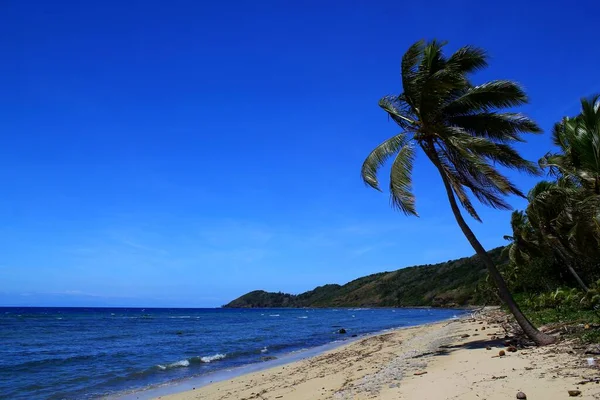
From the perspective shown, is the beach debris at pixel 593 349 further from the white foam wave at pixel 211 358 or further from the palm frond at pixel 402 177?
the white foam wave at pixel 211 358

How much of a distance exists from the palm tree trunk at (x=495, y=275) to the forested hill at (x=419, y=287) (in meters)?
74.9

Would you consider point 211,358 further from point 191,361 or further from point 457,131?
point 457,131

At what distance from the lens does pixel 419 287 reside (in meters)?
128

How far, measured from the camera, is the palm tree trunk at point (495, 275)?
11.2 metres

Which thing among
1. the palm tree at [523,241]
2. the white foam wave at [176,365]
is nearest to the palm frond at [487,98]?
the white foam wave at [176,365]

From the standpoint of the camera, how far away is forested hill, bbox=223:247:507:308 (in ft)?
327

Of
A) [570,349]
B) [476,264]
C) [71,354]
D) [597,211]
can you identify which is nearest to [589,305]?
[597,211]

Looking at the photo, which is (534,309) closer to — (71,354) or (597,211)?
(597,211)

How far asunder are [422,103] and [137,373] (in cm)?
1533

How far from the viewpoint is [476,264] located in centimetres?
11569

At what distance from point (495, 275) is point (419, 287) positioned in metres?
122

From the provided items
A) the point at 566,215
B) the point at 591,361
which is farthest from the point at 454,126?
the point at 566,215

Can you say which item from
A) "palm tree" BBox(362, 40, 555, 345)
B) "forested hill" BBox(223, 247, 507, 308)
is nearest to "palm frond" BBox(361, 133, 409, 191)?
"palm tree" BBox(362, 40, 555, 345)

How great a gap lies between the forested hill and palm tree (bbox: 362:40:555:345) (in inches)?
2950
